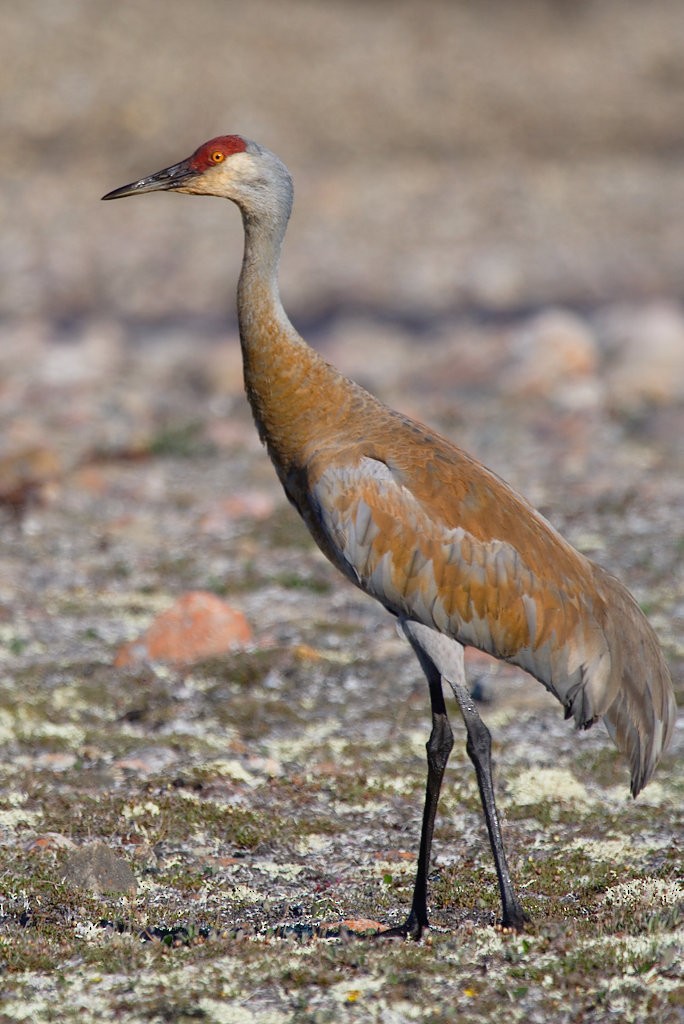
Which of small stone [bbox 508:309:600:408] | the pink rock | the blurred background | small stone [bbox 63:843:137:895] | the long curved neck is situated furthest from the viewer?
small stone [bbox 508:309:600:408]

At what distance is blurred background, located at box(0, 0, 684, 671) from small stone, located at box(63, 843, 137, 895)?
16.6 ft

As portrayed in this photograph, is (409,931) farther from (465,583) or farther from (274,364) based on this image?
(274,364)

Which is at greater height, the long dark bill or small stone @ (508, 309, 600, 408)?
the long dark bill

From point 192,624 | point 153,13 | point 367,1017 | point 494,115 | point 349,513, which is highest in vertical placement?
point 153,13

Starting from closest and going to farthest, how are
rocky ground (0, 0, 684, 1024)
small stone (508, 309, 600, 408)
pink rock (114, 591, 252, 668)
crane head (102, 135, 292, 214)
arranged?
rocky ground (0, 0, 684, 1024), crane head (102, 135, 292, 214), pink rock (114, 591, 252, 668), small stone (508, 309, 600, 408)

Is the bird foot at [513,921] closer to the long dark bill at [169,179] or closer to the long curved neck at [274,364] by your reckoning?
the long curved neck at [274,364]

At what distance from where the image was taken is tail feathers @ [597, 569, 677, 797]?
567cm

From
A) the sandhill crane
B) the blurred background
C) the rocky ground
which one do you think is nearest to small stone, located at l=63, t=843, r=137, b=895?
the rocky ground

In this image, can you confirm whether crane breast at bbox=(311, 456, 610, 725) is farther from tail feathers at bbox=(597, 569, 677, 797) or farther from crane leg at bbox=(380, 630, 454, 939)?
crane leg at bbox=(380, 630, 454, 939)

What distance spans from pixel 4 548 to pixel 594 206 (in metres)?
14.0

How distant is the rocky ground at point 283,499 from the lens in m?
5.32

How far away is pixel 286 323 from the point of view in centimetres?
628

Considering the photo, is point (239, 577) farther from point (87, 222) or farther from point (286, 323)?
point (87, 222)

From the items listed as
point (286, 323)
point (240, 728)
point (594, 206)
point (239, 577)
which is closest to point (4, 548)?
point (239, 577)
